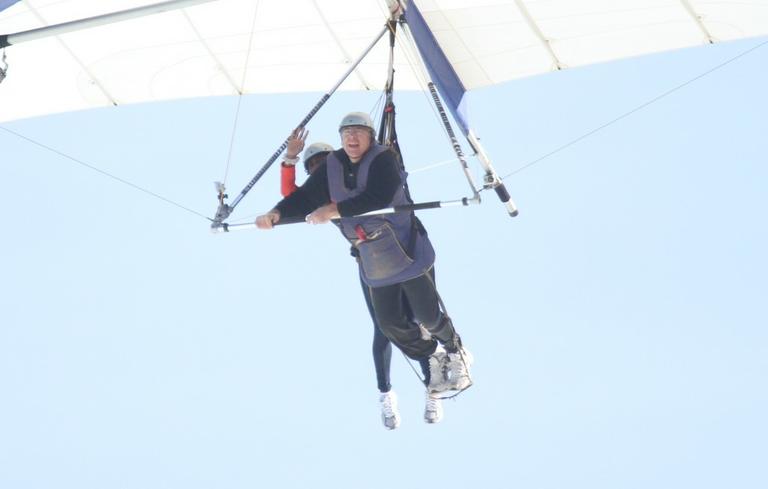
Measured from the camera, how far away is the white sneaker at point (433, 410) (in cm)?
1183

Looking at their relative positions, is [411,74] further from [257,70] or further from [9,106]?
[9,106]

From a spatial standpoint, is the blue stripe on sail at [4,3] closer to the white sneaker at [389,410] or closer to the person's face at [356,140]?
the person's face at [356,140]

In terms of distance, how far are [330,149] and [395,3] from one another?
4.77 feet

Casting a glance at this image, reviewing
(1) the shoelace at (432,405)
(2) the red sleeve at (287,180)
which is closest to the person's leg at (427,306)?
(1) the shoelace at (432,405)

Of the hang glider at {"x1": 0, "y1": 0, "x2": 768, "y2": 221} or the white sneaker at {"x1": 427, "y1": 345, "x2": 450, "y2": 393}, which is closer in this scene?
the white sneaker at {"x1": 427, "y1": 345, "x2": 450, "y2": 393}

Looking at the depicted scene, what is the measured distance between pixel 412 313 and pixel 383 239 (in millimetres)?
750

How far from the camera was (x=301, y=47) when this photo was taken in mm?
13867

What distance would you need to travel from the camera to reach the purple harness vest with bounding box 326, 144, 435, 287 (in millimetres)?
10648

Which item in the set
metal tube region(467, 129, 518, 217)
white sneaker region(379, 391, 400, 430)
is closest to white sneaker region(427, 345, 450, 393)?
white sneaker region(379, 391, 400, 430)

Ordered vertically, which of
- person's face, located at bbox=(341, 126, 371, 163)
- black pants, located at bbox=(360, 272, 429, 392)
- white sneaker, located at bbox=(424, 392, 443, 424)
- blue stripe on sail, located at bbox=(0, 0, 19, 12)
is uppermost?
blue stripe on sail, located at bbox=(0, 0, 19, 12)

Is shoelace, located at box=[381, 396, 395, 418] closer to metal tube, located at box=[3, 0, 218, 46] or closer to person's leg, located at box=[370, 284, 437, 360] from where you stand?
person's leg, located at box=[370, 284, 437, 360]

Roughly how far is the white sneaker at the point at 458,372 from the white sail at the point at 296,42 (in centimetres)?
287

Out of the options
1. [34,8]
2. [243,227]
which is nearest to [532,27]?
[243,227]

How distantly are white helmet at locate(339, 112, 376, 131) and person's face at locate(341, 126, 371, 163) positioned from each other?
28 mm
